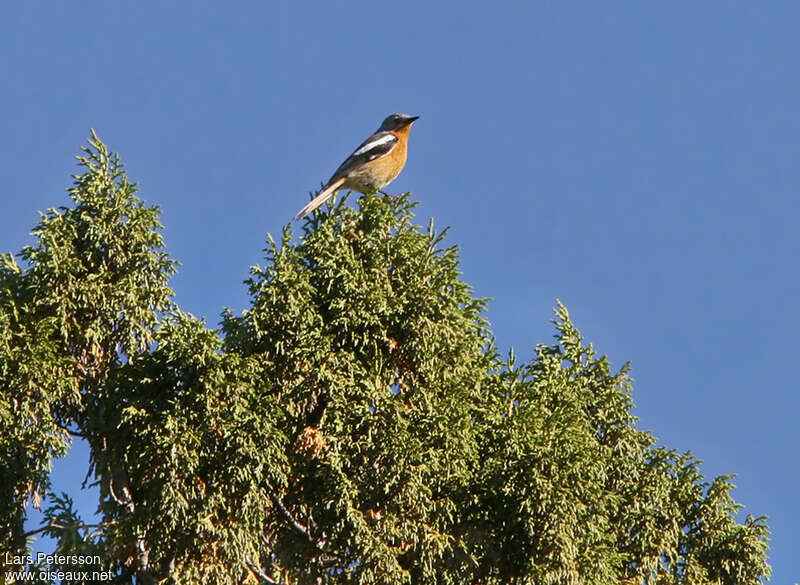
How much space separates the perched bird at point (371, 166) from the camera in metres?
21.1

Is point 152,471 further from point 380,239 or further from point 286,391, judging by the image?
point 380,239

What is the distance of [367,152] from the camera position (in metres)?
21.3

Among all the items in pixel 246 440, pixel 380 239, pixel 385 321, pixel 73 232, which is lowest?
pixel 246 440

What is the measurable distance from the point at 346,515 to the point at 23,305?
6.04 m

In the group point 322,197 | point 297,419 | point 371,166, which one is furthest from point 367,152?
point 297,419

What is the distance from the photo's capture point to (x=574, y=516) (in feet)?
56.2

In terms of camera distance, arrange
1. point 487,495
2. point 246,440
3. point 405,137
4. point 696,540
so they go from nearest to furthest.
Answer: point 246,440
point 487,495
point 696,540
point 405,137

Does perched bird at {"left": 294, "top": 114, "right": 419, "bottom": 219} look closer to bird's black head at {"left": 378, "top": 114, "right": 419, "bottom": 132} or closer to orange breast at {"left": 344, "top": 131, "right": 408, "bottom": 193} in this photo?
orange breast at {"left": 344, "top": 131, "right": 408, "bottom": 193}

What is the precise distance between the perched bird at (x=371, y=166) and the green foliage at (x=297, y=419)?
2560 millimetres

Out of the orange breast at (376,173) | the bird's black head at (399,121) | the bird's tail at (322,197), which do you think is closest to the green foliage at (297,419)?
the bird's tail at (322,197)

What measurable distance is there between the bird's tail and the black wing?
146 millimetres

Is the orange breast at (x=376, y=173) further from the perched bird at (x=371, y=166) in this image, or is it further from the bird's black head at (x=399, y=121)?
the bird's black head at (x=399, y=121)

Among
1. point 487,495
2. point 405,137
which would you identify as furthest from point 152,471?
point 405,137

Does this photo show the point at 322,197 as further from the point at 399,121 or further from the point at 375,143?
the point at 399,121
